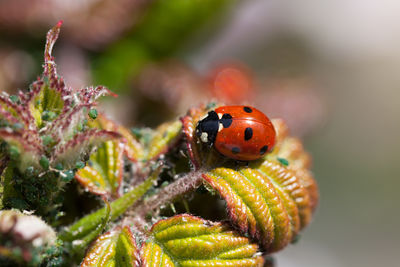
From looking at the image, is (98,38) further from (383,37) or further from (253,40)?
(383,37)

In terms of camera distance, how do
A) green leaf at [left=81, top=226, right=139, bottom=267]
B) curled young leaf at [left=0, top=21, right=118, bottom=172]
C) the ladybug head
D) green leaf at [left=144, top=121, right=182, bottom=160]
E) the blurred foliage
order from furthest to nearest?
the blurred foliage → green leaf at [left=144, top=121, right=182, bottom=160] → the ladybug head → green leaf at [left=81, top=226, right=139, bottom=267] → curled young leaf at [left=0, top=21, right=118, bottom=172]

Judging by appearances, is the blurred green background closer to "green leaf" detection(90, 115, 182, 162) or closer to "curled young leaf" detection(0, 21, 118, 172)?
"green leaf" detection(90, 115, 182, 162)

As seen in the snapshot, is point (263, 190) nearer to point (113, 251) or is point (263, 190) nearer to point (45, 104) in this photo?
point (113, 251)

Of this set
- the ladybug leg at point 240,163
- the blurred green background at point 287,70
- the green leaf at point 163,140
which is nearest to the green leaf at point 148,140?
the green leaf at point 163,140

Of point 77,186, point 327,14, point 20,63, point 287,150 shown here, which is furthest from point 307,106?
point 77,186

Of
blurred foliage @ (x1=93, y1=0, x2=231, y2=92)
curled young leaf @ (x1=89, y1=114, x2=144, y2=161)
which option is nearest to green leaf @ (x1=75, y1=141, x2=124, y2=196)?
curled young leaf @ (x1=89, y1=114, x2=144, y2=161)

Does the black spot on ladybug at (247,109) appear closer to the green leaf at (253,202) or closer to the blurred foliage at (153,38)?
the green leaf at (253,202)
